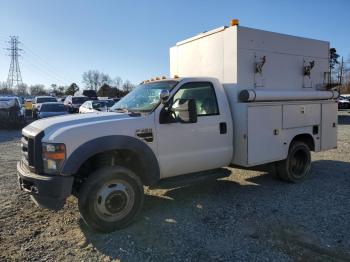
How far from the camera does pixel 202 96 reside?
5.90 m

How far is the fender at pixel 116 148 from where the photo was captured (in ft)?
14.3

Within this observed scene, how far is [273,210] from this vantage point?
5.43 m

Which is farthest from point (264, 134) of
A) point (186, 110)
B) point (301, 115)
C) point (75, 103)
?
point (75, 103)

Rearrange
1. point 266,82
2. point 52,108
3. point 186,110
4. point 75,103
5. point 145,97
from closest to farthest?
point 186,110
point 145,97
point 266,82
point 52,108
point 75,103

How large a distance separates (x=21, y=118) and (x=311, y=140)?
16952 mm

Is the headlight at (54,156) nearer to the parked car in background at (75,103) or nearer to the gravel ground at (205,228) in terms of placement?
the gravel ground at (205,228)

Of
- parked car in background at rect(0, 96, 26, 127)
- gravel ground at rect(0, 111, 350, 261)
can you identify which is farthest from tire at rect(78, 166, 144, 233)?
parked car in background at rect(0, 96, 26, 127)

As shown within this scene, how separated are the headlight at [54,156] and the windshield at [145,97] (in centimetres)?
148

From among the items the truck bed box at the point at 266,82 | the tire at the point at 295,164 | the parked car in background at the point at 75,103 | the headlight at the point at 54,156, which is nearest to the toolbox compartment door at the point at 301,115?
the truck bed box at the point at 266,82

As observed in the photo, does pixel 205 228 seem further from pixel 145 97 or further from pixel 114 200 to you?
pixel 145 97

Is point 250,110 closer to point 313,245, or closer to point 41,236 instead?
point 313,245

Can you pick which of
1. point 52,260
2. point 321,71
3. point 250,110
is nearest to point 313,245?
point 250,110

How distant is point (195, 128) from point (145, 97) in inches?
39.0

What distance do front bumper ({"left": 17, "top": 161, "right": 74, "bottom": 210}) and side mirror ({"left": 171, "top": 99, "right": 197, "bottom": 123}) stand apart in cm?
179
